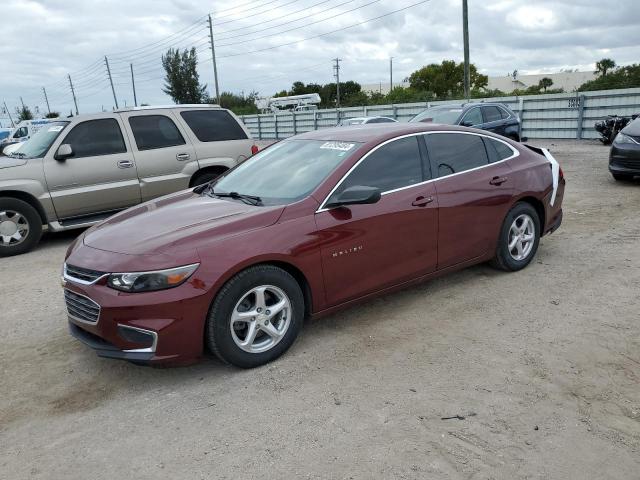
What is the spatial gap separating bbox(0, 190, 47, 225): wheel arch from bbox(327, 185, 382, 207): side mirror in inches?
206

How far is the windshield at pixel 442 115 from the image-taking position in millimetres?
13094

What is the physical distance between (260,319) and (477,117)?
1163cm

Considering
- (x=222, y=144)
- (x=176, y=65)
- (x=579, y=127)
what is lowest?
(x=579, y=127)

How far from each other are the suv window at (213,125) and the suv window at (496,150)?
478cm

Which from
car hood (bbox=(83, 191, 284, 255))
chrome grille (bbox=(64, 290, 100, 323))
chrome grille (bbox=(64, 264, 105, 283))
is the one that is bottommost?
chrome grille (bbox=(64, 290, 100, 323))

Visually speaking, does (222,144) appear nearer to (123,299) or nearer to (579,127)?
(123,299)

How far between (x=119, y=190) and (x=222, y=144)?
1.78 meters

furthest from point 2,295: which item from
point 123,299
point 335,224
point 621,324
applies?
point 621,324

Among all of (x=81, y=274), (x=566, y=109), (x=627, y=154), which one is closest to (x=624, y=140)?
(x=627, y=154)

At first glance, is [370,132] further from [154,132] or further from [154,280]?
[154,132]

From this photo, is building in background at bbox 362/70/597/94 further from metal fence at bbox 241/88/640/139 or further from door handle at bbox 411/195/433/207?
door handle at bbox 411/195/433/207

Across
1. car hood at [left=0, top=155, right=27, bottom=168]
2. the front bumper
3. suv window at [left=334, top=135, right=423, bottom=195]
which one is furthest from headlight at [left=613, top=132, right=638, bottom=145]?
car hood at [left=0, top=155, right=27, bottom=168]

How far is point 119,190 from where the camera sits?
7.68 m

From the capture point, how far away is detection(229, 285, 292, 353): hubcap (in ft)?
11.4
